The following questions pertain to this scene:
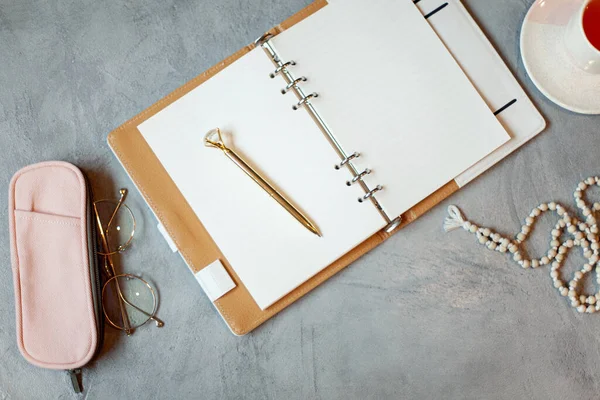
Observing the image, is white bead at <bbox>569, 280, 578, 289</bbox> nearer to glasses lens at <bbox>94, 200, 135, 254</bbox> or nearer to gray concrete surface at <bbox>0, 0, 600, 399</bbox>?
gray concrete surface at <bbox>0, 0, 600, 399</bbox>

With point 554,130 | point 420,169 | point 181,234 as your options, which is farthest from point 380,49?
point 181,234

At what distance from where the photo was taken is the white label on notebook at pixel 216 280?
807mm

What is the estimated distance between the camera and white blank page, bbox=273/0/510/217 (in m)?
0.83

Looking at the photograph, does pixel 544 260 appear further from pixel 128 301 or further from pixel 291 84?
pixel 128 301

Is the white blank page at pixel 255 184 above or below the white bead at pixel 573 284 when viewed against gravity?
above

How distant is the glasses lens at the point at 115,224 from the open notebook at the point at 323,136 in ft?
0.35

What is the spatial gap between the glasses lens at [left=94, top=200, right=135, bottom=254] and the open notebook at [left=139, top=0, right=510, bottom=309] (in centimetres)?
11

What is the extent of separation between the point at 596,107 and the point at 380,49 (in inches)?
12.7

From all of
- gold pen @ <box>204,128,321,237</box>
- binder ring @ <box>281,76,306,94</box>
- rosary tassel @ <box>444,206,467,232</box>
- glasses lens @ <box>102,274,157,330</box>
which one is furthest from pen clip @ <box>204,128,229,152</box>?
rosary tassel @ <box>444,206,467,232</box>

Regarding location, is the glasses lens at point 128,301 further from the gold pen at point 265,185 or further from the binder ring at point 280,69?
the binder ring at point 280,69

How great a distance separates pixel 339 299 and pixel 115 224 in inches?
13.8

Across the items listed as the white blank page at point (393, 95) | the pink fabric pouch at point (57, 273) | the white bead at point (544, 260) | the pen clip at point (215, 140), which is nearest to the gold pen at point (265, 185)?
the pen clip at point (215, 140)

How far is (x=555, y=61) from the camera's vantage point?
0.84 m

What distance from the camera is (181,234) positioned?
2.69 feet
